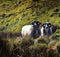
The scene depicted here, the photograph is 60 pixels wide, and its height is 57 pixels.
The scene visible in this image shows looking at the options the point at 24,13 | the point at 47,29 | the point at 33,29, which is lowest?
the point at 24,13

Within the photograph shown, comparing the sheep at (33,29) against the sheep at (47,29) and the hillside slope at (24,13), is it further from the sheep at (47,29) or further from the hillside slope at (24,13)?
the hillside slope at (24,13)

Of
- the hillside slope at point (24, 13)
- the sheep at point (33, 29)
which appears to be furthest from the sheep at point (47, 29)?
the hillside slope at point (24, 13)

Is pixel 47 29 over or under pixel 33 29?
under

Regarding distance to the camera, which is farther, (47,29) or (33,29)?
(33,29)

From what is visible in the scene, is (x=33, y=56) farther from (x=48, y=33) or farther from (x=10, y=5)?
(x=10, y=5)

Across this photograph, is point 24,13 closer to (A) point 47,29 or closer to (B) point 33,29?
(B) point 33,29

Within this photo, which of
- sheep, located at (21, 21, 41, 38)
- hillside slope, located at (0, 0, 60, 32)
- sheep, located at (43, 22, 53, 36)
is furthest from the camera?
hillside slope, located at (0, 0, 60, 32)

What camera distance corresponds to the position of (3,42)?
21.8 meters

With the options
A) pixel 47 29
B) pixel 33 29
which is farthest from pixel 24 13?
pixel 47 29

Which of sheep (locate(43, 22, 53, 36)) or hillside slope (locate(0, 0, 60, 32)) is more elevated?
sheep (locate(43, 22, 53, 36))

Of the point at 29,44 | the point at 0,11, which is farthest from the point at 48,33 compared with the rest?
the point at 0,11

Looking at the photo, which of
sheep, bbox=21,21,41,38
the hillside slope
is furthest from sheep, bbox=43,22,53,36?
the hillside slope

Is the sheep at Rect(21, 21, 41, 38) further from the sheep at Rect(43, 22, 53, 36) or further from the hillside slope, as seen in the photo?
the hillside slope

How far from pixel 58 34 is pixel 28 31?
3.66 metres
